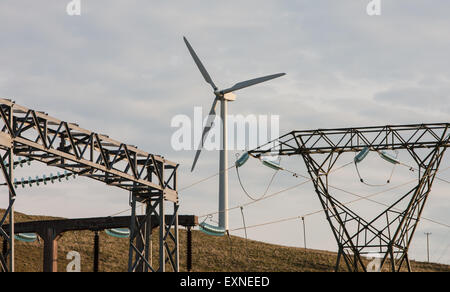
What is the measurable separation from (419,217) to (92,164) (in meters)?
18.2

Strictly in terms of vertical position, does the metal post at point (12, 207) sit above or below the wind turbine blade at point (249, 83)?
below

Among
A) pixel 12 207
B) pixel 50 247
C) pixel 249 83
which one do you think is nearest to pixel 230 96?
pixel 249 83

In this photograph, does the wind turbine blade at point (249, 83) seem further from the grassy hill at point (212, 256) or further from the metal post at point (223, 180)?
the grassy hill at point (212, 256)

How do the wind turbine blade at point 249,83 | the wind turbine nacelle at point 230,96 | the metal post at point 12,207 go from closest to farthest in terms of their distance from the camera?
the metal post at point 12,207 < the wind turbine blade at point 249,83 < the wind turbine nacelle at point 230,96

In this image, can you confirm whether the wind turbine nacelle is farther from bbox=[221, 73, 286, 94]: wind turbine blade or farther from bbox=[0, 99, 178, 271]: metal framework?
bbox=[0, 99, 178, 271]: metal framework

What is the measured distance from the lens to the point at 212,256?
313 ft

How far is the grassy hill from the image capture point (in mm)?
85000

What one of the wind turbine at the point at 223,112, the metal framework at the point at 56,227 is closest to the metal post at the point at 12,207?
the metal framework at the point at 56,227

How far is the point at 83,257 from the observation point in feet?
290

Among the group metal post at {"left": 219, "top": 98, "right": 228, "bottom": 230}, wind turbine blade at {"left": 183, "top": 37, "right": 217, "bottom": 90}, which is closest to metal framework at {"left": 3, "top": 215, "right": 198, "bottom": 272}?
wind turbine blade at {"left": 183, "top": 37, "right": 217, "bottom": 90}

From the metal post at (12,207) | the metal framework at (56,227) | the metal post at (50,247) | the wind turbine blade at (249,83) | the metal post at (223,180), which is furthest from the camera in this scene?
the metal post at (223,180)

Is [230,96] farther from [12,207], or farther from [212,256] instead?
[12,207]

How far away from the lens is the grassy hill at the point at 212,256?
279 ft
